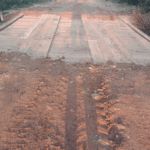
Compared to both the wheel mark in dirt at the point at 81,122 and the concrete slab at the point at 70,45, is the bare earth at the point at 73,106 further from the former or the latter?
the concrete slab at the point at 70,45

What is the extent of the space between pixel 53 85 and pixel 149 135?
1738mm

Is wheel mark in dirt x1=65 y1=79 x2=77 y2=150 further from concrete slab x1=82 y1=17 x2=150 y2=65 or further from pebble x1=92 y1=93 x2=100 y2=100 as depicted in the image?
concrete slab x1=82 y1=17 x2=150 y2=65

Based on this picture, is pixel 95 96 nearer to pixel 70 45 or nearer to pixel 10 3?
pixel 70 45

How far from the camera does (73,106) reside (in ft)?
7.23

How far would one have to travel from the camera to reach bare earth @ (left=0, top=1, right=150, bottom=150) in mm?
1734

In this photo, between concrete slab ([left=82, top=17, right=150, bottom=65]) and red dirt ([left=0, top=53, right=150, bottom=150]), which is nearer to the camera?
red dirt ([left=0, top=53, right=150, bottom=150])

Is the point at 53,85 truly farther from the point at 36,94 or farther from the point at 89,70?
the point at 89,70

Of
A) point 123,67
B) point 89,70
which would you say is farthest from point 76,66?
point 123,67

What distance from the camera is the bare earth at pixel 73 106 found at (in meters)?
1.73

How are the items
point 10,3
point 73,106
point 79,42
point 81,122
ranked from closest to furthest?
1. point 81,122
2. point 73,106
3. point 79,42
4. point 10,3

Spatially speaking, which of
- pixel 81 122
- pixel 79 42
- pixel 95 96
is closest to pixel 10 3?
pixel 79 42

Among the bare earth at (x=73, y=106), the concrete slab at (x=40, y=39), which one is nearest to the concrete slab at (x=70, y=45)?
the concrete slab at (x=40, y=39)

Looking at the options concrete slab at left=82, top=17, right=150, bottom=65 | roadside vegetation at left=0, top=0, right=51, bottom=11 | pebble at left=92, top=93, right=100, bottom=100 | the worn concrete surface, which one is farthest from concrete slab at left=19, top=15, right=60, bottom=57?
roadside vegetation at left=0, top=0, right=51, bottom=11

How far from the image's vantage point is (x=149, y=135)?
1.80 m
